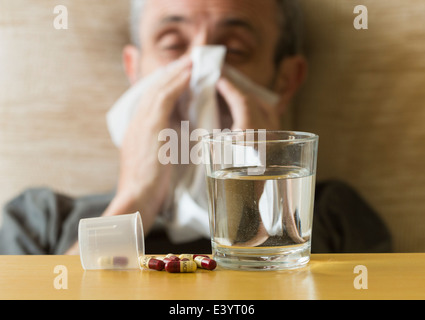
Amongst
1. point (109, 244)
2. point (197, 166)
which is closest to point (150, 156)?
point (197, 166)

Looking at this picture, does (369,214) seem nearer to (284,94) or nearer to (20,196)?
(284,94)

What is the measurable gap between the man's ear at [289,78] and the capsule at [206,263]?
0.55 meters

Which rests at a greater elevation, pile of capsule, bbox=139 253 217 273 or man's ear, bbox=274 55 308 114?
man's ear, bbox=274 55 308 114

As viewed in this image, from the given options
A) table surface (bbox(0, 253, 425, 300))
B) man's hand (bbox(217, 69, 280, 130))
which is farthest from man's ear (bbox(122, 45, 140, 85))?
table surface (bbox(0, 253, 425, 300))

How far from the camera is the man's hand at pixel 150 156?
83 centimetres

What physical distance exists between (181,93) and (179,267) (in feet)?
1.73

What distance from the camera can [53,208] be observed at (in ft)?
2.86

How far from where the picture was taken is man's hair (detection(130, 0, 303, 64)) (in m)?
0.86

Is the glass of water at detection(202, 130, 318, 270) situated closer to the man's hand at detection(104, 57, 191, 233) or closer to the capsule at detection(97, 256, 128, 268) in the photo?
the capsule at detection(97, 256, 128, 268)

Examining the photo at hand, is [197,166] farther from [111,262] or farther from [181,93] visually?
[111,262]

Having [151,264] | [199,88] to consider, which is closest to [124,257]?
[151,264]

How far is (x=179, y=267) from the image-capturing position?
1.09ft

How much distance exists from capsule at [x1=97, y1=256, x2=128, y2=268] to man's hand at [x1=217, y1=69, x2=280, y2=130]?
50 centimetres
